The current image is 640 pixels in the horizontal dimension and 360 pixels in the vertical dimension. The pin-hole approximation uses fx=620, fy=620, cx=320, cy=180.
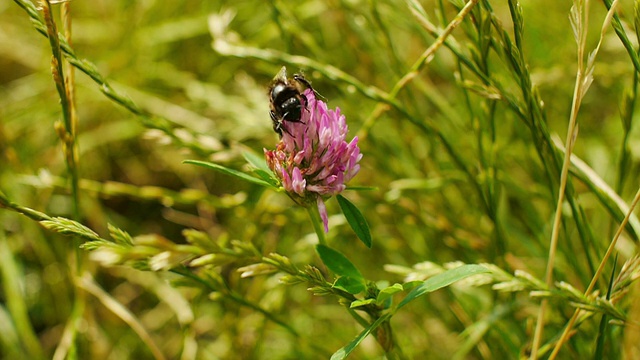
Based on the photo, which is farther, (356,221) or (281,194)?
(281,194)

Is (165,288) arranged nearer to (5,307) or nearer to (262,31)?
(5,307)

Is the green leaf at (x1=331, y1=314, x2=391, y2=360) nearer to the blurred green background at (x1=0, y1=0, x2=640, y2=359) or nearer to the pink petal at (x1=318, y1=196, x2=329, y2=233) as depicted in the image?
the pink petal at (x1=318, y1=196, x2=329, y2=233)

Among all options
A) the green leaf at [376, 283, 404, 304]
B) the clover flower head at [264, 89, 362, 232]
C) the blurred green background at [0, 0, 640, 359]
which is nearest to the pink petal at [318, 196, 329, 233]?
the clover flower head at [264, 89, 362, 232]

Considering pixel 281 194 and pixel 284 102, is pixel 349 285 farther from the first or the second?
pixel 281 194

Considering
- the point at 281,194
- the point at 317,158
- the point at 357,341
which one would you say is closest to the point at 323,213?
the point at 317,158

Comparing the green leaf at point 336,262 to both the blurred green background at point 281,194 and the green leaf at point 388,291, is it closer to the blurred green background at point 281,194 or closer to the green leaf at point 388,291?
the green leaf at point 388,291

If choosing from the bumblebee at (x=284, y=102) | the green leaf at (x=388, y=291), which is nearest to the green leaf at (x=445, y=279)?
the green leaf at (x=388, y=291)
